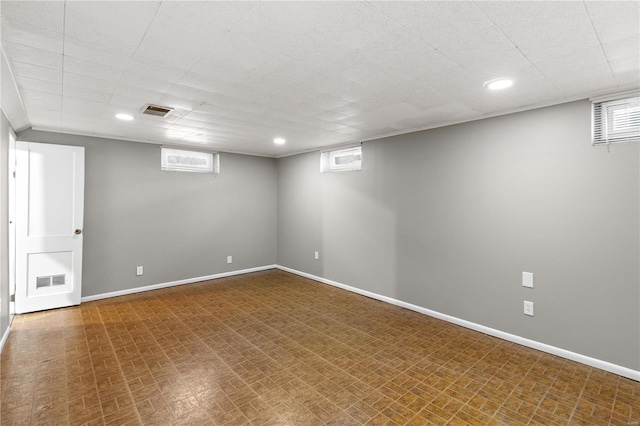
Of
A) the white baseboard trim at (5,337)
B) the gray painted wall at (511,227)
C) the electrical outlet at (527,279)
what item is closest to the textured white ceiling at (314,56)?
the gray painted wall at (511,227)

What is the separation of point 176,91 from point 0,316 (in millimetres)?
2798

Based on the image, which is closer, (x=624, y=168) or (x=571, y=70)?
(x=571, y=70)

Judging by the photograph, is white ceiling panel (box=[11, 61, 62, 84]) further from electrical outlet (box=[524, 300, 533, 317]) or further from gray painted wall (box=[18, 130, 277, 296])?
electrical outlet (box=[524, 300, 533, 317])

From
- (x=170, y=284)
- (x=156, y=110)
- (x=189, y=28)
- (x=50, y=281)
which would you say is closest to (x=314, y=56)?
(x=189, y=28)

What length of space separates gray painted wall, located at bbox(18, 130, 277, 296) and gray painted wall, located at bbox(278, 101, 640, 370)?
7.39 feet

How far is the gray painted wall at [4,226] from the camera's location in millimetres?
3084

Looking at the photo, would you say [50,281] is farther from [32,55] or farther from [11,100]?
[32,55]

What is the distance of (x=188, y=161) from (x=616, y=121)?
572 cm

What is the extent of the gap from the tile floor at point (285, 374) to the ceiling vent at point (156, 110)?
243 cm

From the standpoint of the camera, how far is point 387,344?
3.26 m

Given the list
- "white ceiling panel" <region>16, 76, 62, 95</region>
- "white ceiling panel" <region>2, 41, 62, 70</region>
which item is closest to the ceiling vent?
"white ceiling panel" <region>16, 76, 62, 95</region>

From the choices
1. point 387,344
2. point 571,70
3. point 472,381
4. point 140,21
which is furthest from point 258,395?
point 571,70

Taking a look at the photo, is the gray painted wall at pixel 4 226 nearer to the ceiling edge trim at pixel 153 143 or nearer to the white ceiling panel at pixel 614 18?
the ceiling edge trim at pixel 153 143

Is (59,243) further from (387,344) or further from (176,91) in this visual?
(387,344)
